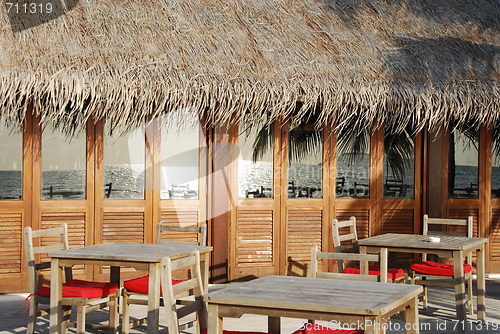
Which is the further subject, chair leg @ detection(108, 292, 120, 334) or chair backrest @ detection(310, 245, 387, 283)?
chair leg @ detection(108, 292, 120, 334)

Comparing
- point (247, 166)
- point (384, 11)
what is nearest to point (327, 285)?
point (247, 166)

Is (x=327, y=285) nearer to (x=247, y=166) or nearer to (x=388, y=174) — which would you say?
(x=247, y=166)

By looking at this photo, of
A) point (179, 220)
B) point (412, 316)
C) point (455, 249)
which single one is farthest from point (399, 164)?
point (412, 316)

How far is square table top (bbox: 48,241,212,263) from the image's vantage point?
450cm

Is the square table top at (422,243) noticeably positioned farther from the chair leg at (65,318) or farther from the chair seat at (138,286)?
the chair leg at (65,318)

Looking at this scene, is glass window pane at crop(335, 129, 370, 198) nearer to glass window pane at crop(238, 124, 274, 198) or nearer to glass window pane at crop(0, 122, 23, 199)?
glass window pane at crop(238, 124, 274, 198)

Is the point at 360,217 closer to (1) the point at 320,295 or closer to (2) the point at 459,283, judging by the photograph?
(2) the point at 459,283

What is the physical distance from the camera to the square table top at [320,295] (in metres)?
3.11

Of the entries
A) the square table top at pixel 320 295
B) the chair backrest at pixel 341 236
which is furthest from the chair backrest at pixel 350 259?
the chair backrest at pixel 341 236

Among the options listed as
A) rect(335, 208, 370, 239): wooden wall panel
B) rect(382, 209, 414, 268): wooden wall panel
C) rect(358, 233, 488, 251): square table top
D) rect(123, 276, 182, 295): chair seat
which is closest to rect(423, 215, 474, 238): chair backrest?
rect(382, 209, 414, 268): wooden wall panel

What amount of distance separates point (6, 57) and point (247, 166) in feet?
7.93

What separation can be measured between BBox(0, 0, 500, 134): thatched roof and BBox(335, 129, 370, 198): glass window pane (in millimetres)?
174

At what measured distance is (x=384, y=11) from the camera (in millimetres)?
8289

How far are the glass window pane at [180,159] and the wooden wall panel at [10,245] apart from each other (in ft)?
4.38
